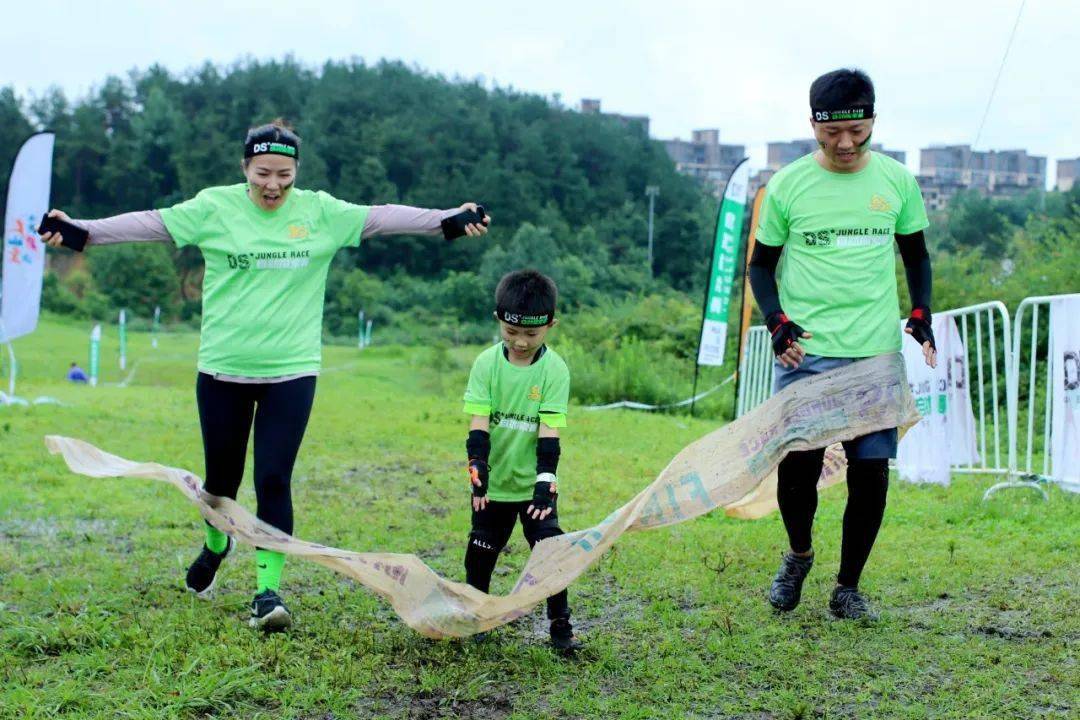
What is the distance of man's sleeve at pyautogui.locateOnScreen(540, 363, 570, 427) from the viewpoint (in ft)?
14.1

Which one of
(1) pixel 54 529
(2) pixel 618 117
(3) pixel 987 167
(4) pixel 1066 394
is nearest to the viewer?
(1) pixel 54 529

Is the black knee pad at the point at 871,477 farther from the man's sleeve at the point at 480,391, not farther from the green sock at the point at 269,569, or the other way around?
the green sock at the point at 269,569

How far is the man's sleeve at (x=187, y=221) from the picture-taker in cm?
463

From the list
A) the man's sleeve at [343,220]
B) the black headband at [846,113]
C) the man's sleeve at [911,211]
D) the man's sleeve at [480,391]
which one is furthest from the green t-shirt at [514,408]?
the man's sleeve at [911,211]

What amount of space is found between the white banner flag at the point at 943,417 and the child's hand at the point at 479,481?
5.32 meters

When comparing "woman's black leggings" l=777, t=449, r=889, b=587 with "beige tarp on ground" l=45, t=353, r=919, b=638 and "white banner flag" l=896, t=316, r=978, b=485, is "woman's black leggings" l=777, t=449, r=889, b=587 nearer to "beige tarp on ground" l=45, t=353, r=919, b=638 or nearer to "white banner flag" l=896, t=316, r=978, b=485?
"beige tarp on ground" l=45, t=353, r=919, b=638

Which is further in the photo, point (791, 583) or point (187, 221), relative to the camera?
point (791, 583)

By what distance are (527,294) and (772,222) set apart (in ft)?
4.00

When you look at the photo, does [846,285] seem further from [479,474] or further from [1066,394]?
[1066,394]

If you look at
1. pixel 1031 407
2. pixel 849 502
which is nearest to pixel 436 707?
pixel 849 502

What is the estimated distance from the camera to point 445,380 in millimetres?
26453

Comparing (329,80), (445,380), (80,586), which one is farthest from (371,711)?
(329,80)

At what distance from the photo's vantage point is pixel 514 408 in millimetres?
4336

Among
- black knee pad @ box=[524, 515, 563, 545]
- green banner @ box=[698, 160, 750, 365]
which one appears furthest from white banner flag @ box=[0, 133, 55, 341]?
black knee pad @ box=[524, 515, 563, 545]
